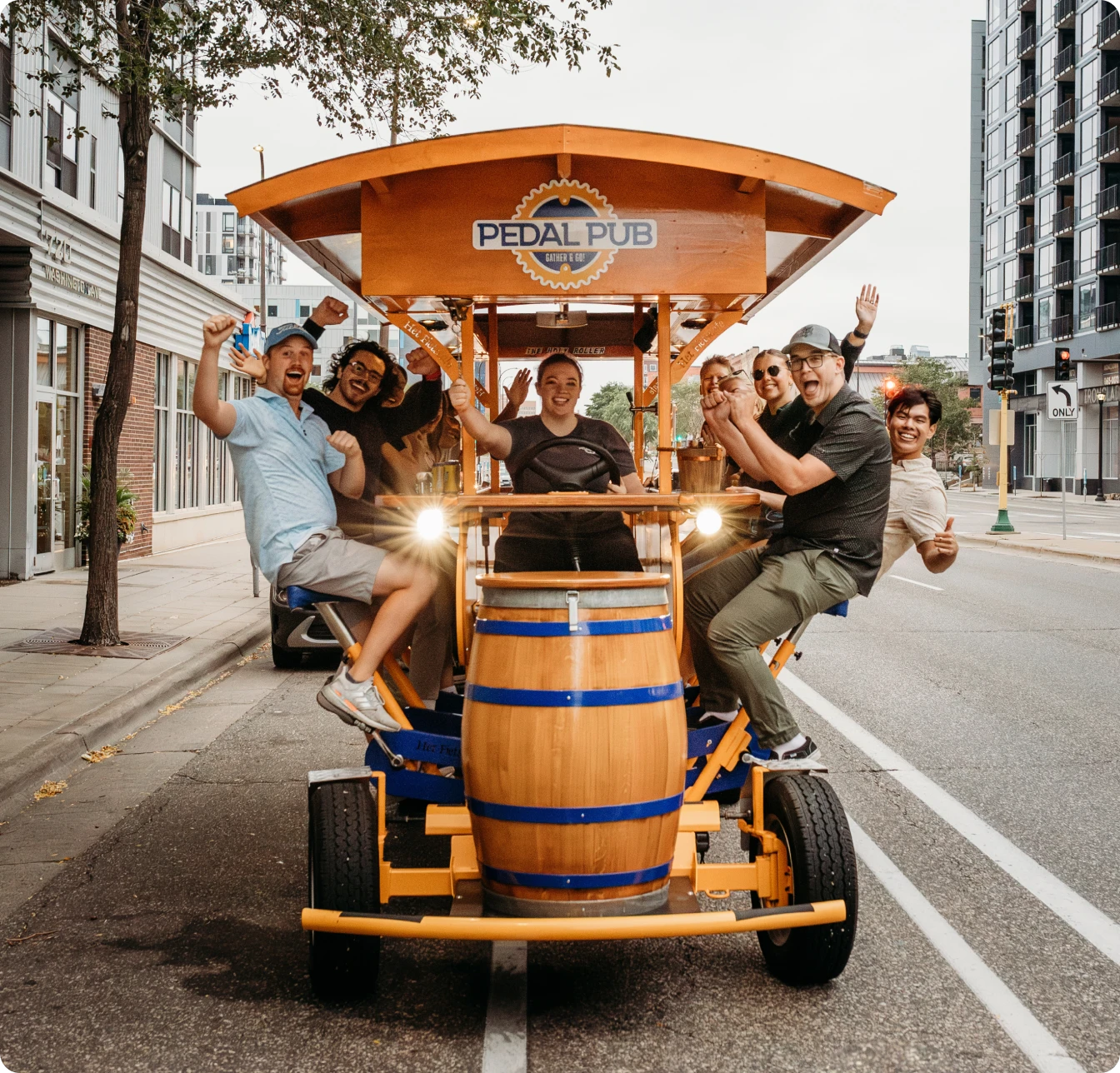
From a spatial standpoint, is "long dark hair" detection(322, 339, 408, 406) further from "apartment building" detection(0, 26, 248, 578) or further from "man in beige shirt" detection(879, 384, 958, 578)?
"apartment building" detection(0, 26, 248, 578)

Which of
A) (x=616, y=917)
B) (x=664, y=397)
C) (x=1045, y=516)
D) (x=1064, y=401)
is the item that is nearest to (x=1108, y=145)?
(x=1045, y=516)

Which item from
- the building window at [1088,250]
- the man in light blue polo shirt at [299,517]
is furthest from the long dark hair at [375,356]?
the building window at [1088,250]

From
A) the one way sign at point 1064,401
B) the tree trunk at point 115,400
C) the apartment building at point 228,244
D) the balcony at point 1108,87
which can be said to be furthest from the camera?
the apartment building at point 228,244

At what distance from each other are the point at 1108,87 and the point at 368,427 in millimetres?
55897

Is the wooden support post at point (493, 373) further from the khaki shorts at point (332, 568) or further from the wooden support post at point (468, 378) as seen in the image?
the khaki shorts at point (332, 568)

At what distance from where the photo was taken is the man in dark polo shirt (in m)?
4.20

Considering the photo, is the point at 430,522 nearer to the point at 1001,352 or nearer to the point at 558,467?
the point at 558,467

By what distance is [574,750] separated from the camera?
3396mm

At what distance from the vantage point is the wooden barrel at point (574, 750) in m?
3.41

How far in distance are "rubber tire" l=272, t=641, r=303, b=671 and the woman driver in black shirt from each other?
4.77 meters

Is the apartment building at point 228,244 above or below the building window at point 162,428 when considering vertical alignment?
above

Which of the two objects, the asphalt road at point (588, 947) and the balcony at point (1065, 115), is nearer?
the asphalt road at point (588, 947)

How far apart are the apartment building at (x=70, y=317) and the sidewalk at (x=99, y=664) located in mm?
1292

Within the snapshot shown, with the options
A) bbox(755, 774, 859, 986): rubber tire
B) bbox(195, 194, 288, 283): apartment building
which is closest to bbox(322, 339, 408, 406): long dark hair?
bbox(755, 774, 859, 986): rubber tire
